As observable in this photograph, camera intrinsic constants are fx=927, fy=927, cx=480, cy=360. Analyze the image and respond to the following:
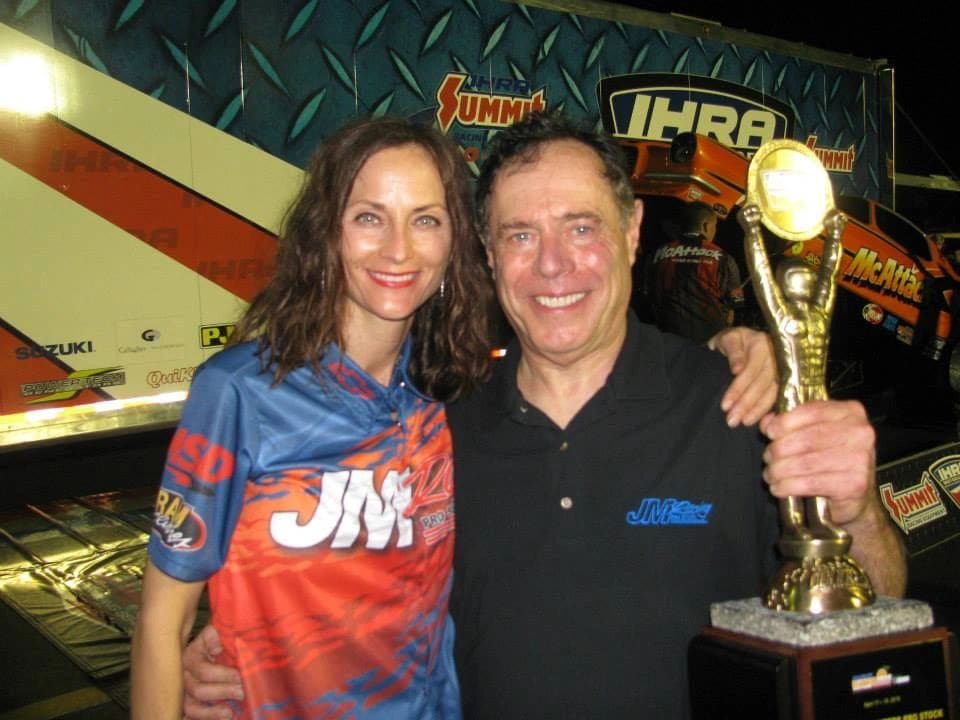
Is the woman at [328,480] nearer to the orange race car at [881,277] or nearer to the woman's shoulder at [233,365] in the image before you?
the woman's shoulder at [233,365]

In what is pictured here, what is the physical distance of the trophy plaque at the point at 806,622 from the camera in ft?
4.16

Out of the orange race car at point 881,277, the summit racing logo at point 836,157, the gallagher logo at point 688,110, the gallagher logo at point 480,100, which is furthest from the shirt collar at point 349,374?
the summit racing logo at point 836,157

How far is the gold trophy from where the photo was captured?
133cm

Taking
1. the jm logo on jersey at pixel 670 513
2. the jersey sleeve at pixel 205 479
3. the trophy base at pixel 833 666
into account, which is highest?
the jersey sleeve at pixel 205 479

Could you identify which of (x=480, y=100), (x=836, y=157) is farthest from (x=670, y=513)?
(x=836, y=157)

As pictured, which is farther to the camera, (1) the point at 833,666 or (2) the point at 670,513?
(2) the point at 670,513

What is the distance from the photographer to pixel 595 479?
1.53 meters

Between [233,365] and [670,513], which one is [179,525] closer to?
[233,365]

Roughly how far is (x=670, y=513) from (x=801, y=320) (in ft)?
1.21

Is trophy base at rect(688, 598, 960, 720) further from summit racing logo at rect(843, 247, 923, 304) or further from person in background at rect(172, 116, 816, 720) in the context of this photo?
summit racing logo at rect(843, 247, 923, 304)

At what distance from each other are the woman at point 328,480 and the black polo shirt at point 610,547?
12 centimetres

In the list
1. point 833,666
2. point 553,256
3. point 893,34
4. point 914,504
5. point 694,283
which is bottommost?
point 914,504

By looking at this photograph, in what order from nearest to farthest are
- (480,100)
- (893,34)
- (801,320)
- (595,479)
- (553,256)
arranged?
1. (801,320)
2. (595,479)
3. (553,256)
4. (480,100)
5. (893,34)

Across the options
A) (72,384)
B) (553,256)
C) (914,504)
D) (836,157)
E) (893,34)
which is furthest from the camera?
(893,34)
